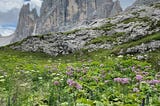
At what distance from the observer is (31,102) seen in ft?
28.9

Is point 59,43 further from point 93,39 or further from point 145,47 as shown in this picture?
point 145,47

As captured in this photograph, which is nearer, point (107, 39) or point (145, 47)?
point (145, 47)

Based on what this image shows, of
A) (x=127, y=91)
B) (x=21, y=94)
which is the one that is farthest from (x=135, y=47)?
(x=21, y=94)

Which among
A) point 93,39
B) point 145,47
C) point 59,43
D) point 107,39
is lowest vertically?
point 145,47

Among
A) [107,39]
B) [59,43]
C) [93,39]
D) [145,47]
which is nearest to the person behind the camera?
[145,47]

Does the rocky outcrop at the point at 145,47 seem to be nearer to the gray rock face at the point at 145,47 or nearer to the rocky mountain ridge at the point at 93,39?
the gray rock face at the point at 145,47

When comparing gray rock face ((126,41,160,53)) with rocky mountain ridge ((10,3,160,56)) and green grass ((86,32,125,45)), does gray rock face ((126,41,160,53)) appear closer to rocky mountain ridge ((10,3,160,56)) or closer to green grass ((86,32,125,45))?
rocky mountain ridge ((10,3,160,56))

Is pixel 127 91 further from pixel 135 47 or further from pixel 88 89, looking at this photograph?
pixel 135 47

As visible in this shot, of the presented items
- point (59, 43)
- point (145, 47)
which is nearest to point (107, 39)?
point (59, 43)

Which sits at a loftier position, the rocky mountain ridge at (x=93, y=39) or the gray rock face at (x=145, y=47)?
the rocky mountain ridge at (x=93, y=39)

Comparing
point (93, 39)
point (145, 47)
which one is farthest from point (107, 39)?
point (145, 47)

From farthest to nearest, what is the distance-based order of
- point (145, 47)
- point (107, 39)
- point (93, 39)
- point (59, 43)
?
point (93, 39) → point (59, 43) → point (107, 39) → point (145, 47)

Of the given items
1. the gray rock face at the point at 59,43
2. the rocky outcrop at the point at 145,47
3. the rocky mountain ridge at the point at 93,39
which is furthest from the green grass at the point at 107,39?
the rocky outcrop at the point at 145,47

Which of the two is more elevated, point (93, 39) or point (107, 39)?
point (93, 39)
